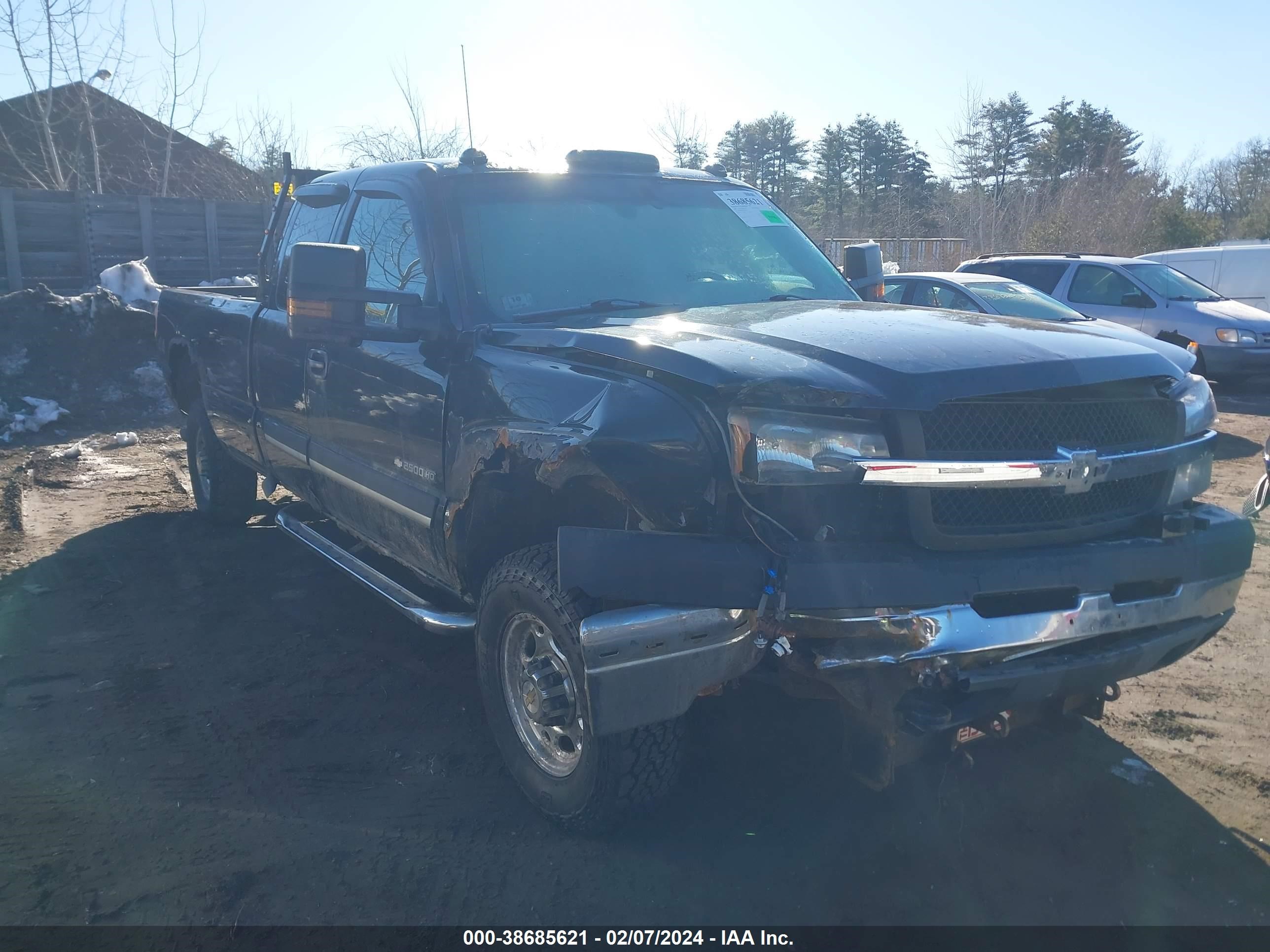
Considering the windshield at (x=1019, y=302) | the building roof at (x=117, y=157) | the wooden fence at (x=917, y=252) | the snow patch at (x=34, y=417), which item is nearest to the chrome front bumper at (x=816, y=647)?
the windshield at (x=1019, y=302)

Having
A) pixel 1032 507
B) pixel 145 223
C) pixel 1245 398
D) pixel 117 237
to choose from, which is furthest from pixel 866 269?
pixel 145 223

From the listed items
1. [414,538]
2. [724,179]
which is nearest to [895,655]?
[414,538]

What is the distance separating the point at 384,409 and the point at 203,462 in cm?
344

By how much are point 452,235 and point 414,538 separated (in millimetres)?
1162

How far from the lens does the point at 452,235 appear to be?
12.4 ft

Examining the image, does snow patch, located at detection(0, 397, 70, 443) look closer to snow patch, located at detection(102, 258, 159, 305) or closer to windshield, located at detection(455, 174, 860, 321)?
snow patch, located at detection(102, 258, 159, 305)

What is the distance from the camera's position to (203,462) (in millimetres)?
6859

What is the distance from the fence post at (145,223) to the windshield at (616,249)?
53.2ft

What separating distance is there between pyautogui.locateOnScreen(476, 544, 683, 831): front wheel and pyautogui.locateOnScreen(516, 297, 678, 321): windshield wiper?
3.14 ft

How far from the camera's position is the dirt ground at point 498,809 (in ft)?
9.36

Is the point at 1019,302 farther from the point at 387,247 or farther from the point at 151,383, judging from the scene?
the point at 151,383

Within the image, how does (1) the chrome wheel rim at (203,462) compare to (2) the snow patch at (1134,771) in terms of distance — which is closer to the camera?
A: (2) the snow patch at (1134,771)

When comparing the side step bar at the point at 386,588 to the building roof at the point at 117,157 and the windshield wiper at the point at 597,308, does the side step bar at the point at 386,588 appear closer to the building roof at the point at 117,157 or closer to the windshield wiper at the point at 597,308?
the windshield wiper at the point at 597,308

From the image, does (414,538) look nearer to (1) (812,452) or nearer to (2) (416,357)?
(2) (416,357)
